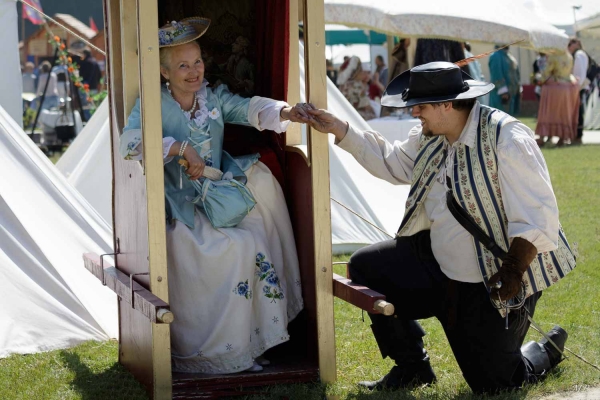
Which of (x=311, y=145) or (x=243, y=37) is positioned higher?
(x=243, y=37)

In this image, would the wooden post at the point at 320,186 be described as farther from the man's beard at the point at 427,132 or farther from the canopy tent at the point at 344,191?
the canopy tent at the point at 344,191

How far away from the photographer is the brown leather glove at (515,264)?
3312 mm

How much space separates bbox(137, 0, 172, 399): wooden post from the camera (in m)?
3.30

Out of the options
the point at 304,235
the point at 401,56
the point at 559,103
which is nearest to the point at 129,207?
the point at 304,235

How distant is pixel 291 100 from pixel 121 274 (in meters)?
1.11

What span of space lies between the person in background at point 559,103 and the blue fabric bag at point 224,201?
1215cm

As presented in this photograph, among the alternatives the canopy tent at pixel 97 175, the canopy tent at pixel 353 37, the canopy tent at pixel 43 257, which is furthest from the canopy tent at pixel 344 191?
the canopy tent at pixel 353 37

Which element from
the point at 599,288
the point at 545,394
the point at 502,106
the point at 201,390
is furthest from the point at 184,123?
the point at 502,106

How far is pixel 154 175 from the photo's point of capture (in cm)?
338

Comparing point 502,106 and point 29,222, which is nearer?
point 29,222

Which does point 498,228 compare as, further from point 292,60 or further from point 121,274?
point 121,274

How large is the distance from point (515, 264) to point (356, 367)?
1.14 meters

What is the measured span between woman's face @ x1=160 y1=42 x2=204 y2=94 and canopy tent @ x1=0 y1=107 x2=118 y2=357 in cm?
150

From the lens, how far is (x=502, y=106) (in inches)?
802
